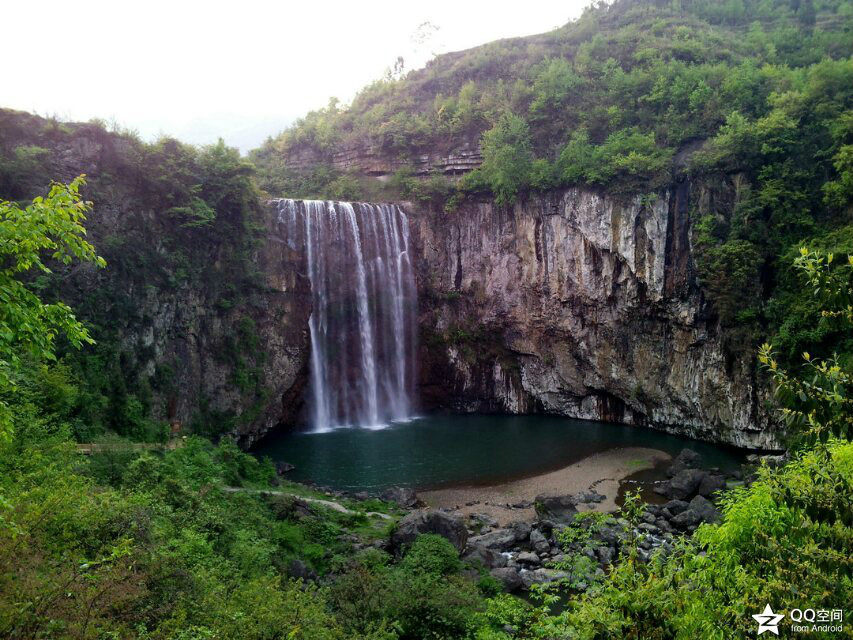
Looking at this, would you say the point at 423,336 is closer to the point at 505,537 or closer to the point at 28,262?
the point at 505,537

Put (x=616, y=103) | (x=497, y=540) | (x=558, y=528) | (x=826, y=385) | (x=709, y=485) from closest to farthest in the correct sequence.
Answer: (x=826, y=385), (x=497, y=540), (x=558, y=528), (x=709, y=485), (x=616, y=103)

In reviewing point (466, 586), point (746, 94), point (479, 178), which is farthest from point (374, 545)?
point (746, 94)

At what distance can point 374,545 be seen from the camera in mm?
13352

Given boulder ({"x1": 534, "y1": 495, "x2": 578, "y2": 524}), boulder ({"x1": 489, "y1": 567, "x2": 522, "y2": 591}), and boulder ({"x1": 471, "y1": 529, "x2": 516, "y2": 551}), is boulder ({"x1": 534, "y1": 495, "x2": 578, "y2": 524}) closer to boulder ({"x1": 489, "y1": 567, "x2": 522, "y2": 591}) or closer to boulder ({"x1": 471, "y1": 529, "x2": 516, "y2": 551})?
boulder ({"x1": 471, "y1": 529, "x2": 516, "y2": 551})

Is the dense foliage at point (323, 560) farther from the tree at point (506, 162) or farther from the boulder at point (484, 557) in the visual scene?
the tree at point (506, 162)

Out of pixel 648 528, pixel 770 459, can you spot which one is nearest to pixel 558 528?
pixel 648 528

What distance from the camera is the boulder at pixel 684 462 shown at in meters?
19.9

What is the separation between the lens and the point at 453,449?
24.2m

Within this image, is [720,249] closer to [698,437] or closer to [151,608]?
[698,437]

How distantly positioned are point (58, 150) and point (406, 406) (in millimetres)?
20683

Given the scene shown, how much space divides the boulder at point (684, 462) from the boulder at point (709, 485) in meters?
1.60

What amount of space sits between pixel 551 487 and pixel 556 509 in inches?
128

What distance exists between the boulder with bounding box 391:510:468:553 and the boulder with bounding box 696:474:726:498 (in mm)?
9305

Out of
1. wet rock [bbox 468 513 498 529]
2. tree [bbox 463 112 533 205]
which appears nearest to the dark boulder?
wet rock [bbox 468 513 498 529]
